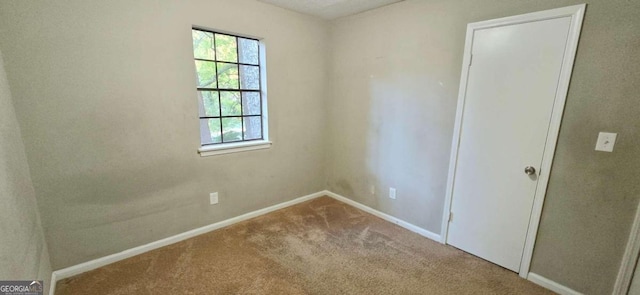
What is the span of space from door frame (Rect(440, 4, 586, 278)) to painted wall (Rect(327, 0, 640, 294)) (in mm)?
39

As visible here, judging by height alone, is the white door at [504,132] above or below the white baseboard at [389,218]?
above

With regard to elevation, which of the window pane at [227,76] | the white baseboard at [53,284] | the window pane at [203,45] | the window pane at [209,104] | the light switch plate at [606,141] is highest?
the window pane at [203,45]

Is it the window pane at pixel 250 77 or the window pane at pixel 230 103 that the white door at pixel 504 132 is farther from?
the window pane at pixel 230 103

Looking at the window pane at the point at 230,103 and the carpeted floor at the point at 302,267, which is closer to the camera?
the carpeted floor at the point at 302,267

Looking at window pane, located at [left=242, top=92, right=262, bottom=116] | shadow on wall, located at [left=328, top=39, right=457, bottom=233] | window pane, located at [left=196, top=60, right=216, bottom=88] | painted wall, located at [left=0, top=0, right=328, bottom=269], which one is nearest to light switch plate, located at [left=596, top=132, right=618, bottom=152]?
shadow on wall, located at [left=328, top=39, right=457, bottom=233]

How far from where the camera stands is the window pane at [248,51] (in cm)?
276

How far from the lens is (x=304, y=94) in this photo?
10.4 feet

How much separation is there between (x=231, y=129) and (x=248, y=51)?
0.88 meters

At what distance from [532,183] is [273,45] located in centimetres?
268

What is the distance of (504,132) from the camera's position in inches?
79.4

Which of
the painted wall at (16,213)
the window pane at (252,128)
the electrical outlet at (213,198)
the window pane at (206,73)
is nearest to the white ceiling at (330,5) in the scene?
the window pane at (206,73)

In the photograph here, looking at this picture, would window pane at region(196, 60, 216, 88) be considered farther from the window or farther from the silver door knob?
the silver door knob

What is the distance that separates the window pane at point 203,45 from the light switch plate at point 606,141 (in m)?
3.12

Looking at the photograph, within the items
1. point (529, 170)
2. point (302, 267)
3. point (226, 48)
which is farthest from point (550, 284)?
point (226, 48)
